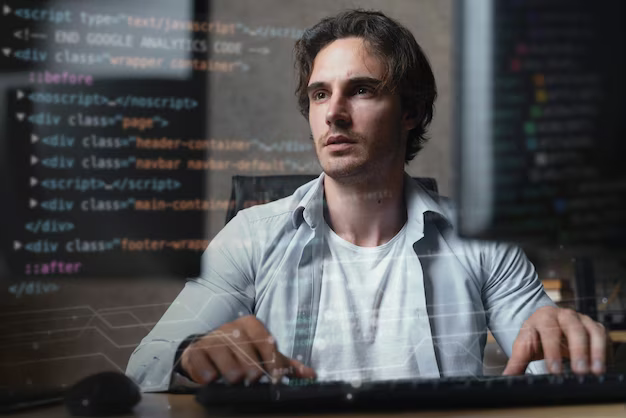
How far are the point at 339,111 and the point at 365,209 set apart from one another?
162mm

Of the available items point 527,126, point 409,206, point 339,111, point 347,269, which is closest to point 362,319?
point 347,269

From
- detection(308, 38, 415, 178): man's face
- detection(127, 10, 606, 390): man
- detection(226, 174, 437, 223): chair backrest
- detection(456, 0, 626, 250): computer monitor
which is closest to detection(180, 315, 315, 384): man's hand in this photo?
detection(127, 10, 606, 390): man

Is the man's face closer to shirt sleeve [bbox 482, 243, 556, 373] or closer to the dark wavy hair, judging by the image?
the dark wavy hair

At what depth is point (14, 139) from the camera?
948mm

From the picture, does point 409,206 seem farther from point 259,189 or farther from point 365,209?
point 259,189

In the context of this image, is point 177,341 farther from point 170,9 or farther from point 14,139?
point 170,9

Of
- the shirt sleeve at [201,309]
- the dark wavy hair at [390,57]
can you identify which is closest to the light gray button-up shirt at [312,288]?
the shirt sleeve at [201,309]

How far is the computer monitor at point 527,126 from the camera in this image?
1079 millimetres

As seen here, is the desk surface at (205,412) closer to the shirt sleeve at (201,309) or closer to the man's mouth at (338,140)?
the shirt sleeve at (201,309)

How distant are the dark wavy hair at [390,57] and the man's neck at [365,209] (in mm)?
65

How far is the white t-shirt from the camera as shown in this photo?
1.00 metres

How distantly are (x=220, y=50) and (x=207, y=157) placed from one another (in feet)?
0.55

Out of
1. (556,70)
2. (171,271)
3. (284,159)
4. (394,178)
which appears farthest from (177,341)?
(556,70)

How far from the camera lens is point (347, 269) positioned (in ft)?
3.34
